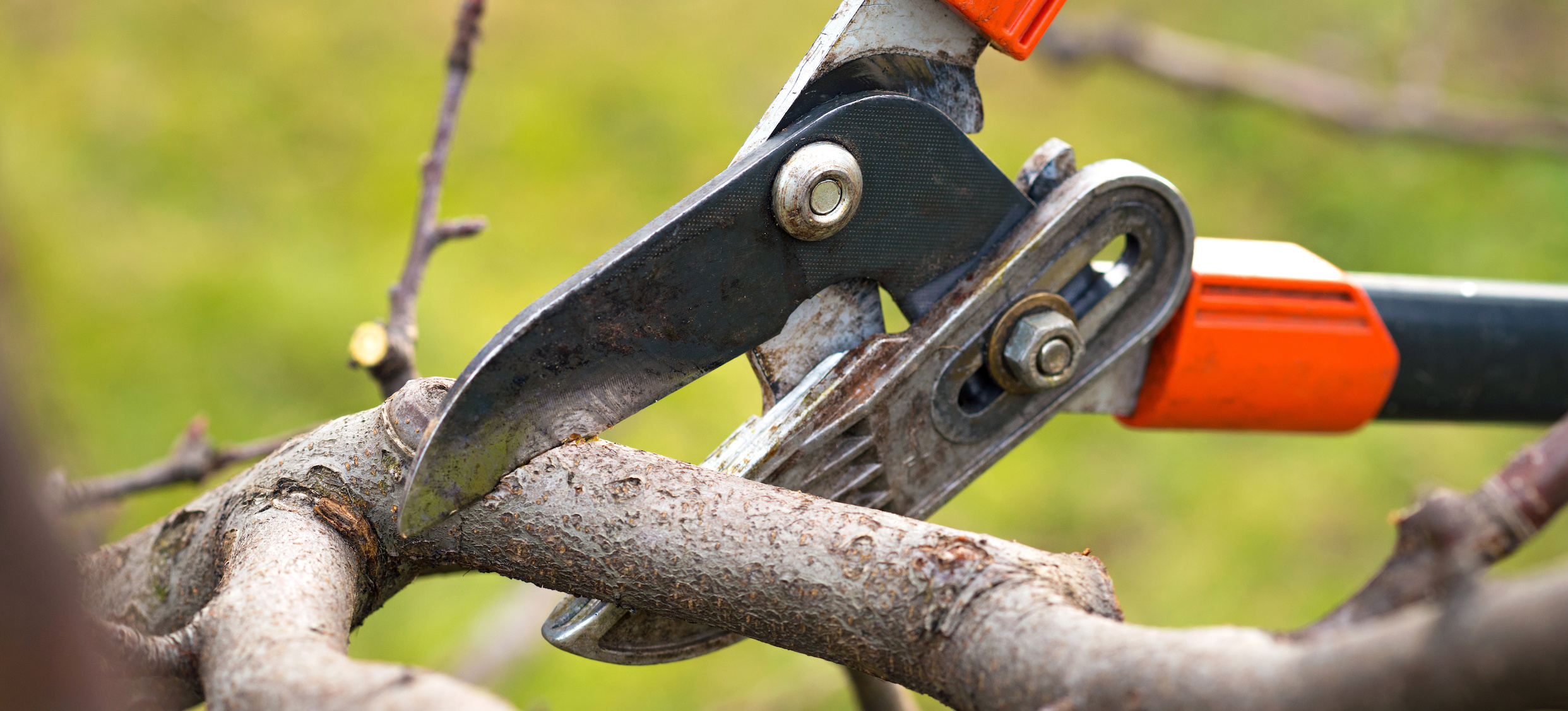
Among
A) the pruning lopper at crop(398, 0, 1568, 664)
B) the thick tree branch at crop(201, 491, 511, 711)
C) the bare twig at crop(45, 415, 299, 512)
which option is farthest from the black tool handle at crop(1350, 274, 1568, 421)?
the bare twig at crop(45, 415, 299, 512)

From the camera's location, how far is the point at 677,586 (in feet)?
3.27

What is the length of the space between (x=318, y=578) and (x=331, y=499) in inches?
4.9

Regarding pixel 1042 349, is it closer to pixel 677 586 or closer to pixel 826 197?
pixel 826 197

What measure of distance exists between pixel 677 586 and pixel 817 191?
0.41m

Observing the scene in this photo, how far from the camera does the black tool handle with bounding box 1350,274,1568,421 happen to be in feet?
4.68

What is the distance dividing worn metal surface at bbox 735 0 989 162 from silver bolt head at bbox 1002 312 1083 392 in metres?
0.26

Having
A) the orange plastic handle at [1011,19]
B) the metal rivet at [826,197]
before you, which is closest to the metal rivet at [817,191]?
the metal rivet at [826,197]

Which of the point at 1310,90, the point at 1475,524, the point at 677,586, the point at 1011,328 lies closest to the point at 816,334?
the point at 1011,328

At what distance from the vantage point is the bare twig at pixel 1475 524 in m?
0.62

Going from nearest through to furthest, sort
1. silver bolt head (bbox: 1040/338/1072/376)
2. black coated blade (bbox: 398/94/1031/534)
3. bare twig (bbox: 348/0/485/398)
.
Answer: black coated blade (bbox: 398/94/1031/534) → silver bolt head (bbox: 1040/338/1072/376) → bare twig (bbox: 348/0/485/398)

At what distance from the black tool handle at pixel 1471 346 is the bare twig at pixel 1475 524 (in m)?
0.83

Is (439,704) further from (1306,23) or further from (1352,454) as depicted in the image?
(1306,23)

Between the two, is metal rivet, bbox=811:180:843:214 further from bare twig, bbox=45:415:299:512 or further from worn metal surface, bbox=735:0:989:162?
bare twig, bbox=45:415:299:512

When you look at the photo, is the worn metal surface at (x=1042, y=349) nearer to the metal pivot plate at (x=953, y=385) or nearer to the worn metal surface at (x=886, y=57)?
the metal pivot plate at (x=953, y=385)
